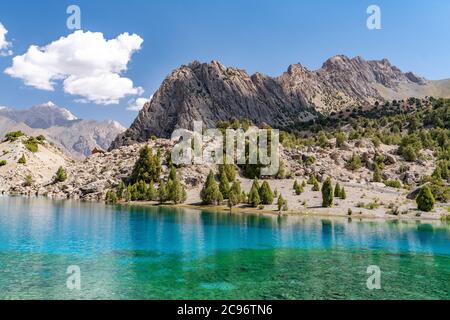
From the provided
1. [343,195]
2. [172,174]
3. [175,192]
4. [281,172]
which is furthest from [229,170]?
[343,195]

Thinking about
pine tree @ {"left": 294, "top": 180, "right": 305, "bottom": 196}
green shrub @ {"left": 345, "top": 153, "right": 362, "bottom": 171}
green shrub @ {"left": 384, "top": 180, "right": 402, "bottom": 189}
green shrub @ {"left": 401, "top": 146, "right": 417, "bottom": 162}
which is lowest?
pine tree @ {"left": 294, "top": 180, "right": 305, "bottom": 196}

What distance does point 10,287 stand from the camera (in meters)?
37.4

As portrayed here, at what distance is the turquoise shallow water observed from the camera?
39062mm

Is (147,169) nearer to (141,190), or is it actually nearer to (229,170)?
(141,190)

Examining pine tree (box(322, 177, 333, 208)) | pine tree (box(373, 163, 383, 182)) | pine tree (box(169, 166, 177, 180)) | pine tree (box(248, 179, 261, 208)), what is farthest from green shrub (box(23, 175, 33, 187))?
pine tree (box(373, 163, 383, 182))

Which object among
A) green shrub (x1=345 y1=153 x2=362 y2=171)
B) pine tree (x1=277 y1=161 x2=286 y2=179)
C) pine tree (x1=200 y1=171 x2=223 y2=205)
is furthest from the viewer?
green shrub (x1=345 y1=153 x2=362 y2=171)

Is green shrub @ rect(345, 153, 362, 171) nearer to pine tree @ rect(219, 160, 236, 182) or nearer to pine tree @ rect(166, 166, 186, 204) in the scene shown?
pine tree @ rect(219, 160, 236, 182)

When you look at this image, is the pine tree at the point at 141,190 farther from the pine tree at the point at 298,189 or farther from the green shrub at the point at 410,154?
the green shrub at the point at 410,154

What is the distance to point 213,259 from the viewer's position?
54094 millimetres

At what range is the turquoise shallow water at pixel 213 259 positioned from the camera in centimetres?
3906

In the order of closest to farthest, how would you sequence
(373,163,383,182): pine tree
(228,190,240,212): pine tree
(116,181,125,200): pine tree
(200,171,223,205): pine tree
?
(228,190,240,212): pine tree
(200,171,223,205): pine tree
(116,181,125,200): pine tree
(373,163,383,182): pine tree

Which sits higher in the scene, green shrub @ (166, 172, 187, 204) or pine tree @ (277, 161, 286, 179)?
pine tree @ (277, 161, 286, 179)
